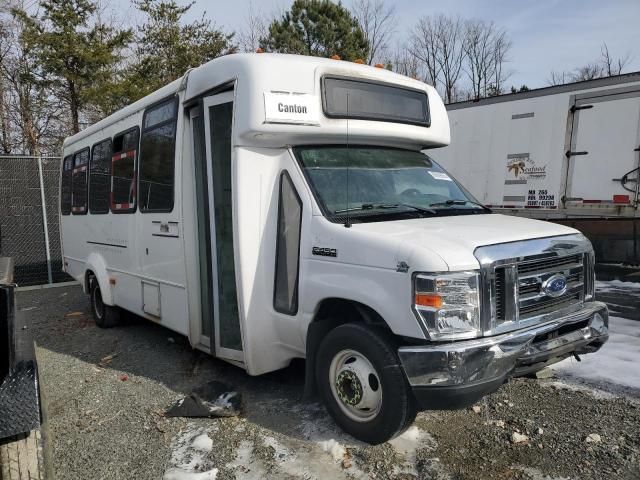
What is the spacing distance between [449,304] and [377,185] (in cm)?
140

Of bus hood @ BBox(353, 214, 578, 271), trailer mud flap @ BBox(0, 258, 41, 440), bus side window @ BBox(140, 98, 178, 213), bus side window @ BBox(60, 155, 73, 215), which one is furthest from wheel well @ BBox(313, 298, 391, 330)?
bus side window @ BBox(60, 155, 73, 215)

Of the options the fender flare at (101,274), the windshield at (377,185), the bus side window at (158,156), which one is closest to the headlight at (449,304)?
the windshield at (377,185)

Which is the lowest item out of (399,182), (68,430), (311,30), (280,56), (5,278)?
(68,430)

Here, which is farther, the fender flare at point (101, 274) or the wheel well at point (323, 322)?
the fender flare at point (101, 274)

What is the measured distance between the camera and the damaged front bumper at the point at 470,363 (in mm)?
2922

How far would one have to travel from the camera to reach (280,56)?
158 inches

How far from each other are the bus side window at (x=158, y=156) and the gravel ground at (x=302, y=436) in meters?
1.80

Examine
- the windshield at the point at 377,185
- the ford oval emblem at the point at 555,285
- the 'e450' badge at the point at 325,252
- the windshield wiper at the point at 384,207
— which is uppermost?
the windshield at the point at 377,185

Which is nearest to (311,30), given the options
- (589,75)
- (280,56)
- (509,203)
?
(509,203)

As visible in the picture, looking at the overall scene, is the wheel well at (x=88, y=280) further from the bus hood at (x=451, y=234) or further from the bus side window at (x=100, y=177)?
the bus hood at (x=451, y=234)

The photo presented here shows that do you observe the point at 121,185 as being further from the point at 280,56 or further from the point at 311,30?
the point at 311,30

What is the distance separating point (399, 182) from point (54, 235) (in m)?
9.55

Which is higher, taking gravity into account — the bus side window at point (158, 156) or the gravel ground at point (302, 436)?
the bus side window at point (158, 156)

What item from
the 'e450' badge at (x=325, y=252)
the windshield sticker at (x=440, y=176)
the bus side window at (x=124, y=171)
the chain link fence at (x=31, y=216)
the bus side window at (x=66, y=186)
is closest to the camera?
the 'e450' badge at (x=325, y=252)
